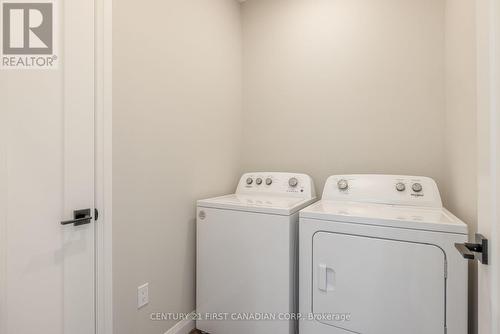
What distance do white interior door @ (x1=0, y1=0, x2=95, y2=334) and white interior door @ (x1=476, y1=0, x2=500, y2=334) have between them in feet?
4.74

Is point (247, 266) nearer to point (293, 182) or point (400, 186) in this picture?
point (293, 182)

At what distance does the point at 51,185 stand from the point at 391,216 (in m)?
1.56

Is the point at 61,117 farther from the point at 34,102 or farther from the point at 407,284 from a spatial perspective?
the point at 407,284

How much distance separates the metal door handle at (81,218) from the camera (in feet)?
3.65

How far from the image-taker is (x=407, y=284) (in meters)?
1.14

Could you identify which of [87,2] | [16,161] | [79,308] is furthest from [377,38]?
[79,308]

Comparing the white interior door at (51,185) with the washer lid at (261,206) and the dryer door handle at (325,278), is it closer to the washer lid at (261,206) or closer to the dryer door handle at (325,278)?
the washer lid at (261,206)

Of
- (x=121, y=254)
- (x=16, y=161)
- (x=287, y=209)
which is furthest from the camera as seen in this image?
(x=287, y=209)

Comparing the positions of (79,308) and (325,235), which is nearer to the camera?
(79,308)

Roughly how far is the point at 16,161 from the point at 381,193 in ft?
6.15

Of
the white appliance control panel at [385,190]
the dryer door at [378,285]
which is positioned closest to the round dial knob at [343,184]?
the white appliance control panel at [385,190]

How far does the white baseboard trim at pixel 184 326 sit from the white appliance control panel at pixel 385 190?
123cm

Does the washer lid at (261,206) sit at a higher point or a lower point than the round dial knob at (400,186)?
lower

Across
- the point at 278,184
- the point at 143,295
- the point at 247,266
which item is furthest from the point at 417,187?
the point at 143,295
